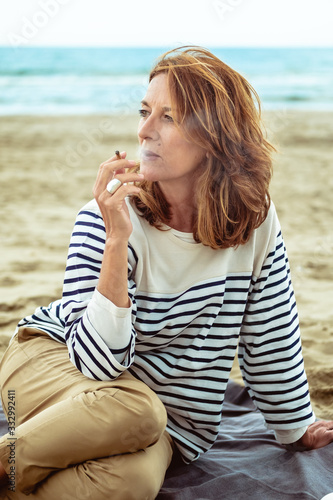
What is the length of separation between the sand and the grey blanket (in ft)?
1.47

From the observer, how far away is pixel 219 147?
→ 6.64 feet

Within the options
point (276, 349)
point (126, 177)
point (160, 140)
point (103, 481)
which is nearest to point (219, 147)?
point (160, 140)

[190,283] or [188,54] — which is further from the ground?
[188,54]

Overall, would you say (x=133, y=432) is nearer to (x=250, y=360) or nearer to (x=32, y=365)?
(x=32, y=365)

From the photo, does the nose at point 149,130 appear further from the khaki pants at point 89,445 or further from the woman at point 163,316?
the khaki pants at point 89,445

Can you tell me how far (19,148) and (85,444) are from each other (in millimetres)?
7668

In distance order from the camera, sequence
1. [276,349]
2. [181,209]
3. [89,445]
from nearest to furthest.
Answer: [89,445], [181,209], [276,349]

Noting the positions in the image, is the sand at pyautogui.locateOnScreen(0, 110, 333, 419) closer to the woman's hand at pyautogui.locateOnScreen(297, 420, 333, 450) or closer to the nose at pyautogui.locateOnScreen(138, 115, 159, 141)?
the woman's hand at pyautogui.locateOnScreen(297, 420, 333, 450)

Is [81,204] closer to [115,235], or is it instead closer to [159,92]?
[159,92]

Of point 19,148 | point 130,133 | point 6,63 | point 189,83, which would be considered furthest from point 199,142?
point 6,63

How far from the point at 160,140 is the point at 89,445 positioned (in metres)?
0.93

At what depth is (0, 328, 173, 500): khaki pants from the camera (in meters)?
1.82

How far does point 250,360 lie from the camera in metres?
2.35

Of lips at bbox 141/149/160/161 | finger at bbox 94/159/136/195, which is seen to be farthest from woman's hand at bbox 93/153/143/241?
lips at bbox 141/149/160/161
